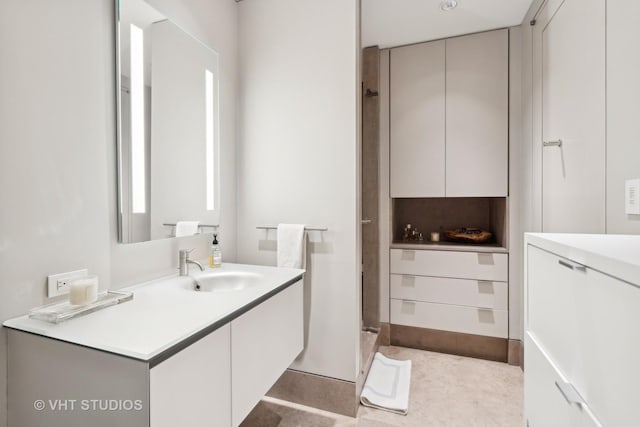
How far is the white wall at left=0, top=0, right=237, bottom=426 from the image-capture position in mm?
935

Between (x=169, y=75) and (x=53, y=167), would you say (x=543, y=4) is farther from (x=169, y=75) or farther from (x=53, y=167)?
(x=53, y=167)

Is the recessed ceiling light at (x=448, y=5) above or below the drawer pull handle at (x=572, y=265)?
above

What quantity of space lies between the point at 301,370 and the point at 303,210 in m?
0.96

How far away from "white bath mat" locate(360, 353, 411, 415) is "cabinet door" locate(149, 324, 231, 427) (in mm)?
1095

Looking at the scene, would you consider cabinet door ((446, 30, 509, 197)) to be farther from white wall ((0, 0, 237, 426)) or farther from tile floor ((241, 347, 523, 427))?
white wall ((0, 0, 237, 426))

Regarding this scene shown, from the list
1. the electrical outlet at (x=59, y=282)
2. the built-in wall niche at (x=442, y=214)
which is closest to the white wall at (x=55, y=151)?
the electrical outlet at (x=59, y=282)

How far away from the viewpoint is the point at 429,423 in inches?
66.5

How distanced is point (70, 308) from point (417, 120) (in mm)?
2512

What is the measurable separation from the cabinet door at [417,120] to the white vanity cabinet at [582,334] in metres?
1.59

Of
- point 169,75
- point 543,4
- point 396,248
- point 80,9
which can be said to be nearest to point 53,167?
point 80,9

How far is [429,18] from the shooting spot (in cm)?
221

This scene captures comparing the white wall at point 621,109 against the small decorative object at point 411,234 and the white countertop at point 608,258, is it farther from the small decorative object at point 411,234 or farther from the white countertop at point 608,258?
the small decorative object at point 411,234

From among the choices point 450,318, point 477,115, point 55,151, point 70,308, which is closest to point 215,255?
point 70,308

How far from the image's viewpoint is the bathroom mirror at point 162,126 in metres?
1.31
